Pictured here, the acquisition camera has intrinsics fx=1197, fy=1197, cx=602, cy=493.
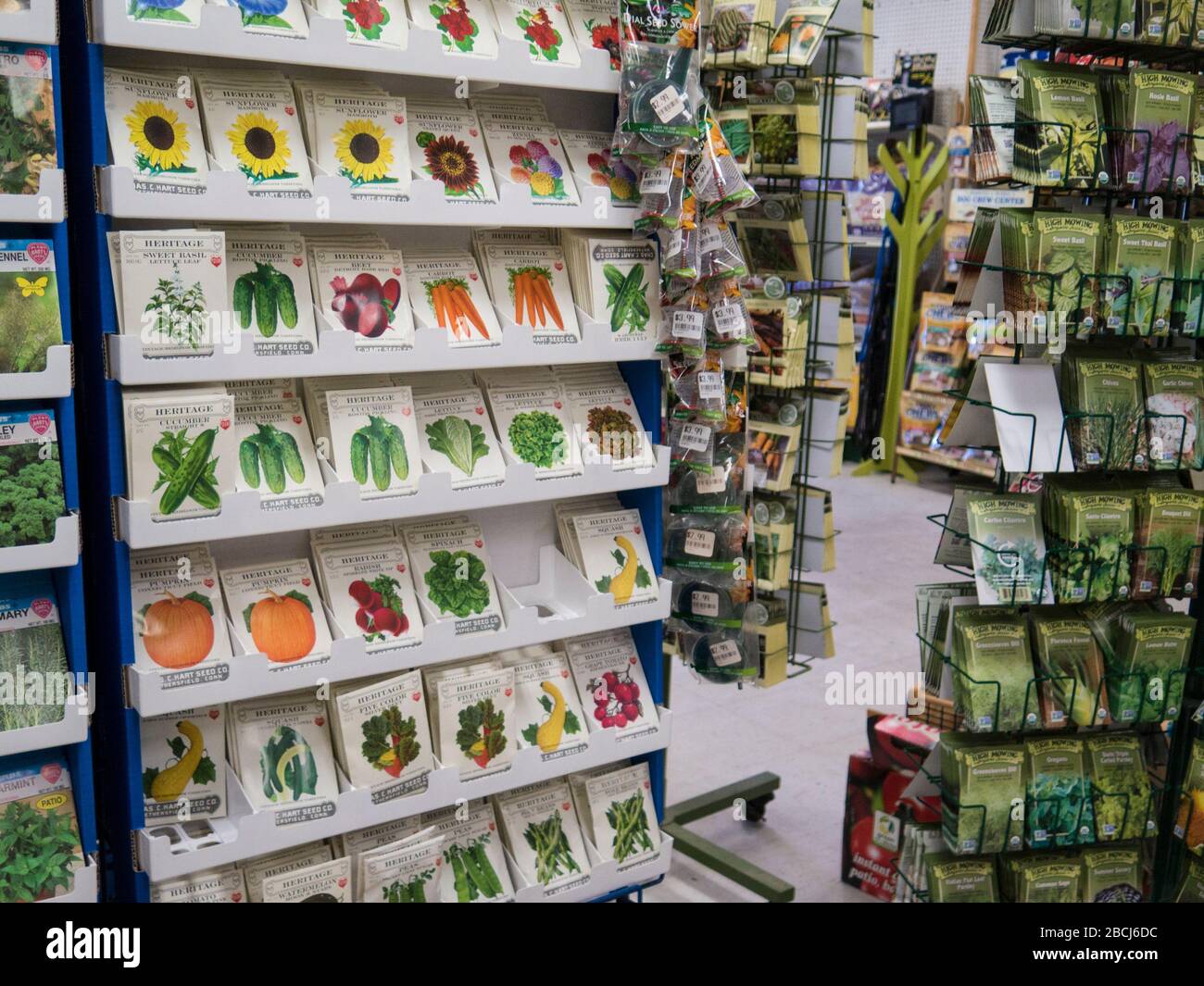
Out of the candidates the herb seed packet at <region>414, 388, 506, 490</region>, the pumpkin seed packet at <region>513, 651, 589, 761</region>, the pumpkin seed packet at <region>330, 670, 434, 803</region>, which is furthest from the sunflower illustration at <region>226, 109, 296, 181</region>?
the pumpkin seed packet at <region>513, 651, 589, 761</region>

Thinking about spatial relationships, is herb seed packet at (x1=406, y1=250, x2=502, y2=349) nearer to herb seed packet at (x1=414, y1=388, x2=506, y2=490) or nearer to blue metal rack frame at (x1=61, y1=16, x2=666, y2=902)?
herb seed packet at (x1=414, y1=388, x2=506, y2=490)

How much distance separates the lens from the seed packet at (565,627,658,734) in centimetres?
273

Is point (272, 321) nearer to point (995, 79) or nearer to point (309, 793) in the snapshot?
point (309, 793)

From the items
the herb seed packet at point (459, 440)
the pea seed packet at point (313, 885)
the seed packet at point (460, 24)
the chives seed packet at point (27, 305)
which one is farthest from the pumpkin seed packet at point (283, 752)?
the seed packet at point (460, 24)

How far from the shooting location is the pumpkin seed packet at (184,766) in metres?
2.24

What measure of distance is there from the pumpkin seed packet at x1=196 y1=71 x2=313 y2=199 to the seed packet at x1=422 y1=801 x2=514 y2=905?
1329 mm

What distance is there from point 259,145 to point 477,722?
1216mm

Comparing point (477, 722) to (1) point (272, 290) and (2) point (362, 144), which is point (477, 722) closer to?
(1) point (272, 290)

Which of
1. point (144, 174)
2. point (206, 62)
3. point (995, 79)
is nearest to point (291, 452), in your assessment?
point (144, 174)

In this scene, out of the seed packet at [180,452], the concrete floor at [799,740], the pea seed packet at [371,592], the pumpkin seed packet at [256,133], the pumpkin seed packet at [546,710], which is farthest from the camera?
the concrete floor at [799,740]

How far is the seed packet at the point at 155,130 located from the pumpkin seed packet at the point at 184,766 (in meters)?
0.98

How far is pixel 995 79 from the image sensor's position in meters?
2.55

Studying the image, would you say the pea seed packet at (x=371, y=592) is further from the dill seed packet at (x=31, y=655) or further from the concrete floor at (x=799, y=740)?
the concrete floor at (x=799, y=740)
